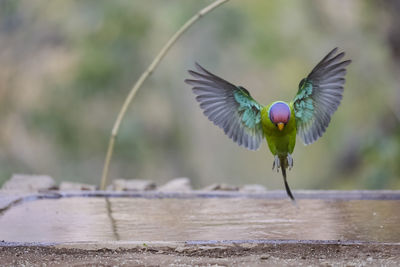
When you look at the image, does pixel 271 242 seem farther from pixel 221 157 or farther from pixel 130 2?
pixel 221 157

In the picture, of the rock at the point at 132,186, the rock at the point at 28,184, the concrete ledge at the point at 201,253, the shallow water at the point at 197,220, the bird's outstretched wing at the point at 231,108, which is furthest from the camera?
the rock at the point at 132,186

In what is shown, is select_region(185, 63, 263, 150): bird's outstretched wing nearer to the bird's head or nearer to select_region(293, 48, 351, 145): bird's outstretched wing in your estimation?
select_region(293, 48, 351, 145): bird's outstretched wing

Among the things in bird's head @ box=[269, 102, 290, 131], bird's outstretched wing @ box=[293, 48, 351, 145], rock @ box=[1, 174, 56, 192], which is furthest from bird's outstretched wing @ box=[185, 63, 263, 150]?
rock @ box=[1, 174, 56, 192]

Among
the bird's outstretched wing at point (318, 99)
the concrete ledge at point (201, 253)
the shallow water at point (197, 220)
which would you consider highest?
the bird's outstretched wing at point (318, 99)

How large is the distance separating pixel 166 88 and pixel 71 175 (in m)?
2.09

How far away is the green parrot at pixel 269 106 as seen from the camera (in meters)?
3.18

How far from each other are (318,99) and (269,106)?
31cm

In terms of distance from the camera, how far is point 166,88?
11344 millimetres

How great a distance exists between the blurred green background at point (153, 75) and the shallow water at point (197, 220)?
19.0ft

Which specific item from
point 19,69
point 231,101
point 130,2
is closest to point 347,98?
point 130,2

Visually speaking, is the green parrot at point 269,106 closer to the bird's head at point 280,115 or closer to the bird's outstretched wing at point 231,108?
the bird's outstretched wing at point 231,108

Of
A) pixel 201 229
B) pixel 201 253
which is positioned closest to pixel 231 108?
pixel 201 229

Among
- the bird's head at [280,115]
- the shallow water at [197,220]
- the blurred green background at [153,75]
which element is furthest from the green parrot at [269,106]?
the blurred green background at [153,75]

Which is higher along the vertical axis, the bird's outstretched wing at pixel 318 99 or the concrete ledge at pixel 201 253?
the bird's outstretched wing at pixel 318 99
